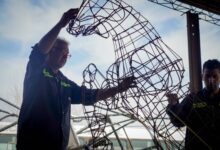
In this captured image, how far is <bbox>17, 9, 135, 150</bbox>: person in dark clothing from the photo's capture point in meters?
1.75

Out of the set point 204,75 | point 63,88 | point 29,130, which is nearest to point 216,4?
point 204,75

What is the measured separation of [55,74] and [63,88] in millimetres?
149

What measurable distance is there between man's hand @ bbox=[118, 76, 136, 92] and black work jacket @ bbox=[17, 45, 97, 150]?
0.83 ft

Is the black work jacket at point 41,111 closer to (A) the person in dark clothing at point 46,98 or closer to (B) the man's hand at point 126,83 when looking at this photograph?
(A) the person in dark clothing at point 46,98

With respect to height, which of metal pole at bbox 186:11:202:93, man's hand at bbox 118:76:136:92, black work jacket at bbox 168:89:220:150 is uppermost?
metal pole at bbox 186:11:202:93

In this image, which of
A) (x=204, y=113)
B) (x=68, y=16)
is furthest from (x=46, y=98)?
(x=204, y=113)

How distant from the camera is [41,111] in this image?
1.84 metres

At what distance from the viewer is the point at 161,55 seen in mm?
1610

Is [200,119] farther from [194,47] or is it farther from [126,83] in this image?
[194,47]

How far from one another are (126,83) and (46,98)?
650 millimetres

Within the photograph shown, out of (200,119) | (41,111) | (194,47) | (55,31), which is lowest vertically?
(200,119)

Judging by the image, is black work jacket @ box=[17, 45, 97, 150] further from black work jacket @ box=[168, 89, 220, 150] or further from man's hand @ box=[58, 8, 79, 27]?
black work jacket @ box=[168, 89, 220, 150]

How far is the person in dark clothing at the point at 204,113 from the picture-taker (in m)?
2.15

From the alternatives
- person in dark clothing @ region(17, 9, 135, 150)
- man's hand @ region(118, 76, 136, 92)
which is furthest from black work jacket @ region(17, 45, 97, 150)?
man's hand @ region(118, 76, 136, 92)
